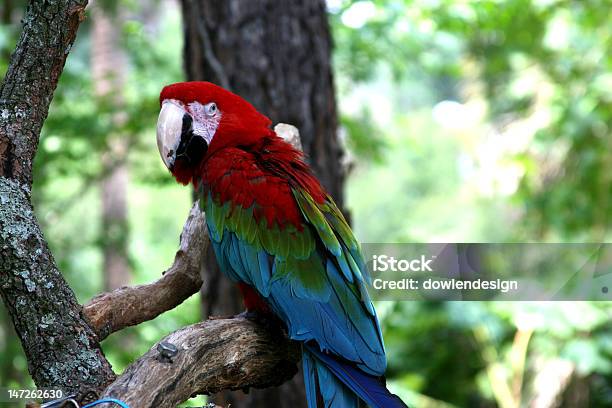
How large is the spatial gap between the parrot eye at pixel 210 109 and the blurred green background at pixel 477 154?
134 cm

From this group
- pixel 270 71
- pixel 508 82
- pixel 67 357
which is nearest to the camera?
pixel 67 357

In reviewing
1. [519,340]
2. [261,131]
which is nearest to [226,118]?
[261,131]

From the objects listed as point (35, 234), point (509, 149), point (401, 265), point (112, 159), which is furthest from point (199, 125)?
point (509, 149)

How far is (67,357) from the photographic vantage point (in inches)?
45.8

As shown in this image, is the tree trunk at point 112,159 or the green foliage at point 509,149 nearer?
the green foliage at point 509,149

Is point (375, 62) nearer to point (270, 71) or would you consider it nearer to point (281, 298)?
point (270, 71)

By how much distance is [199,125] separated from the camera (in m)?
1.72

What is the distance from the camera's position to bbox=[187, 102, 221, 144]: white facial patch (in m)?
1.72

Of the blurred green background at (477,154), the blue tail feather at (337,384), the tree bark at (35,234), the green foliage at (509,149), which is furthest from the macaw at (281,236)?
the green foliage at (509,149)

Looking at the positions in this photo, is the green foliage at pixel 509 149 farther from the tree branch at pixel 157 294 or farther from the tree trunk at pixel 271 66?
the tree branch at pixel 157 294

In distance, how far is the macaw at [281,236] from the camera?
1388 millimetres

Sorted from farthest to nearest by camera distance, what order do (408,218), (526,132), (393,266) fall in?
(408,218), (526,132), (393,266)

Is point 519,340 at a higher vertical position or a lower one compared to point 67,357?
lower

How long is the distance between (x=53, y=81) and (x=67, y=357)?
48 cm
